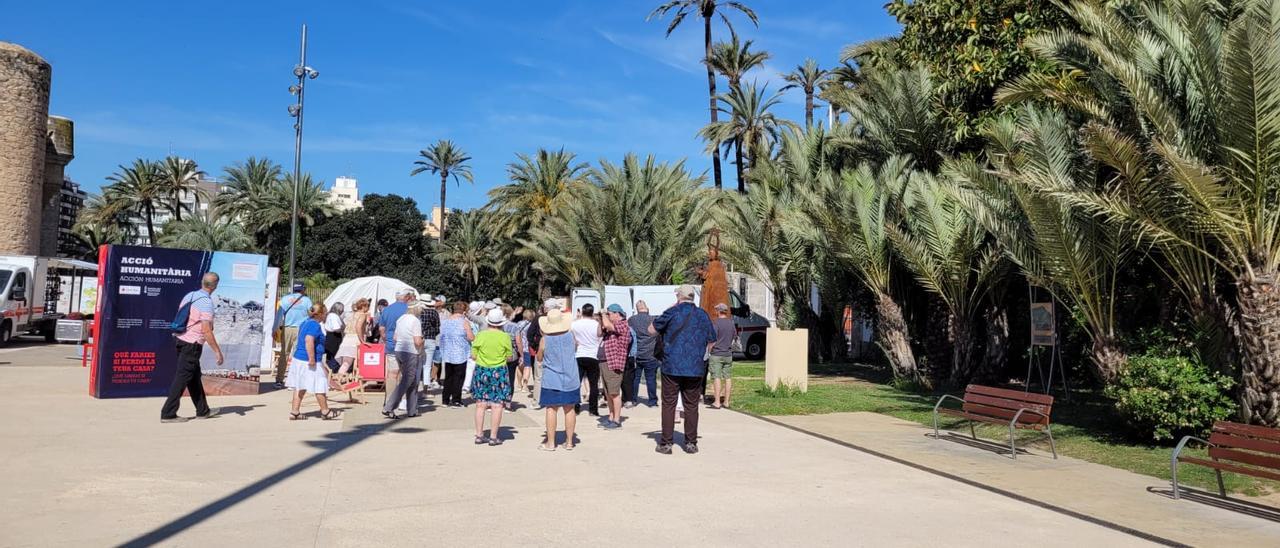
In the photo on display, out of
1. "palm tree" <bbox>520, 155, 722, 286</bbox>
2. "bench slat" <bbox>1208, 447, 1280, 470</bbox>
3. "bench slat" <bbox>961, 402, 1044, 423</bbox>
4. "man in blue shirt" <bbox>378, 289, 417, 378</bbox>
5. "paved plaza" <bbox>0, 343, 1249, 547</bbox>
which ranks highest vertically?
"palm tree" <bbox>520, 155, 722, 286</bbox>

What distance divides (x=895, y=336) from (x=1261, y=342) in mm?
9137

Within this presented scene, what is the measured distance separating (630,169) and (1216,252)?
21.1 m

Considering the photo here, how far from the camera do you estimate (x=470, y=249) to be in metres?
57.1

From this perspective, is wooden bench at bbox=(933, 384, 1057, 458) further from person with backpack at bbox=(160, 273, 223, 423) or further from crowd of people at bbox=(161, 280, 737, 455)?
person with backpack at bbox=(160, 273, 223, 423)

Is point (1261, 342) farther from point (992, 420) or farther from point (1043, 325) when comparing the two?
point (1043, 325)

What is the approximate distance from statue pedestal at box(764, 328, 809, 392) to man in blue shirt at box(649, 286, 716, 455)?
18.7ft

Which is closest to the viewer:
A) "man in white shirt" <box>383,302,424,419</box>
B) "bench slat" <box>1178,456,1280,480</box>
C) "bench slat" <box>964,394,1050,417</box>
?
"bench slat" <box>1178,456,1280,480</box>

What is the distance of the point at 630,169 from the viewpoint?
29547mm

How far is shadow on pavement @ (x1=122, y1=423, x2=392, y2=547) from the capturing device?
5.53m

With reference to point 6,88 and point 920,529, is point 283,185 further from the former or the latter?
point 920,529

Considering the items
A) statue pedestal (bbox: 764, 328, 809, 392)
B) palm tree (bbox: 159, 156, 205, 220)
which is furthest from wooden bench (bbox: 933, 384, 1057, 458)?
palm tree (bbox: 159, 156, 205, 220)

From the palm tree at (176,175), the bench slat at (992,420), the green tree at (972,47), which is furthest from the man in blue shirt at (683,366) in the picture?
the palm tree at (176,175)

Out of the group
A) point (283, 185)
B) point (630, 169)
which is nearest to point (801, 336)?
point (630, 169)

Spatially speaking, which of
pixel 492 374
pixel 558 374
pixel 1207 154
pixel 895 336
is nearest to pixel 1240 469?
pixel 1207 154
